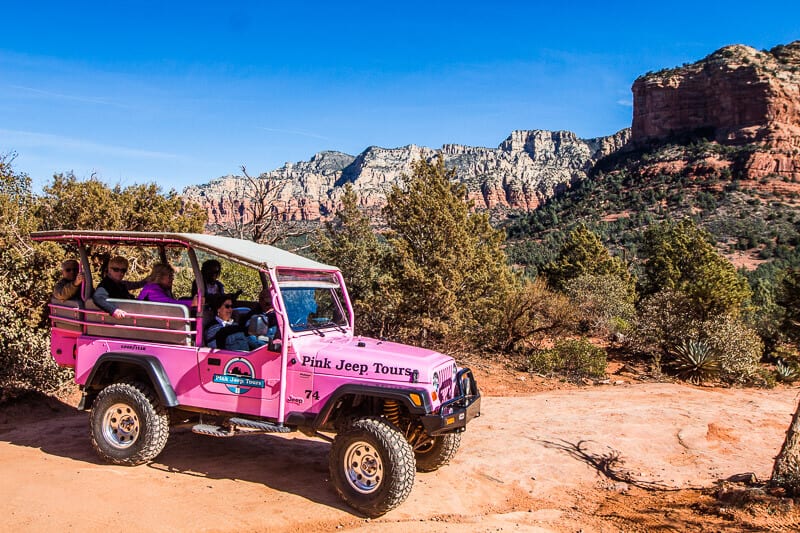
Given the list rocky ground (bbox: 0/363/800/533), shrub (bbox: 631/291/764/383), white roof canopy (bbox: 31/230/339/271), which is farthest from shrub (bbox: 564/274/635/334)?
white roof canopy (bbox: 31/230/339/271)

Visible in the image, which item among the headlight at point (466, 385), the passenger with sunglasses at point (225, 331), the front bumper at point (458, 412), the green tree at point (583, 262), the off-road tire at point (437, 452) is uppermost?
the green tree at point (583, 262)

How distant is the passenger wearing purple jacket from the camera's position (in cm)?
659

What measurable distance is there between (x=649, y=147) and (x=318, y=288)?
372 feet

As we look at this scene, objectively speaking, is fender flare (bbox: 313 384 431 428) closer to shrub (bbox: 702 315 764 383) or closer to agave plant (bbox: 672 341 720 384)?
agave plant (bbox: 672 341 720 384)

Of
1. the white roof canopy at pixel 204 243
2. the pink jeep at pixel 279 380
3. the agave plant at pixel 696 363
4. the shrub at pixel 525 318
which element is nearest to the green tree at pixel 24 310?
the pink jeep at pixel 279 380

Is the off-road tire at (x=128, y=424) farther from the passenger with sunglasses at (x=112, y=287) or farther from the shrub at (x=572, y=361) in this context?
the shrub at (x=572, y=361)

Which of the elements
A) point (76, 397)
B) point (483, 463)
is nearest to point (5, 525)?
point (483, 463)

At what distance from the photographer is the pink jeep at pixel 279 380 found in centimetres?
521

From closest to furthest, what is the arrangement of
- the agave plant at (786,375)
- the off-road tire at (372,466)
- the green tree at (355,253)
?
the off-road tire at (372,466), the agave plant at (786,375), the green tree at (355,253)

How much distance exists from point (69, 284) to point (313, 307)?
3.18 m

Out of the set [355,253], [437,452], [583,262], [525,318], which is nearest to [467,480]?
[437,452]

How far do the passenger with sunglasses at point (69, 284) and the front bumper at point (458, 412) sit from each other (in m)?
4.68

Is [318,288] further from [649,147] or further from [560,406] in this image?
[649,147]

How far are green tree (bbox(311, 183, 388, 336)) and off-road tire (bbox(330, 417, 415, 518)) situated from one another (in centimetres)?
1384
